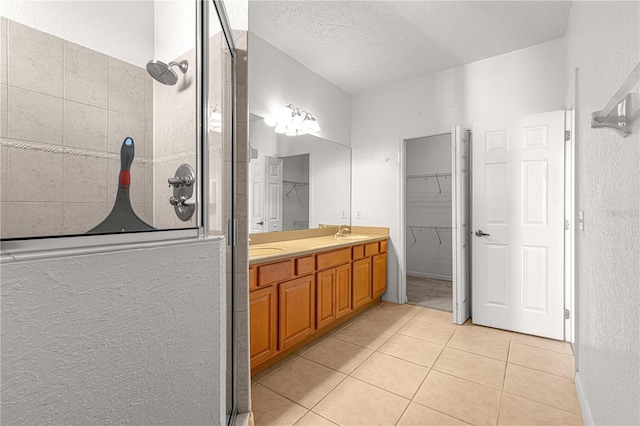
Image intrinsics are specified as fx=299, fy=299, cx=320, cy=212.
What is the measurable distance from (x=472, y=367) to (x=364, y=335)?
0.86m

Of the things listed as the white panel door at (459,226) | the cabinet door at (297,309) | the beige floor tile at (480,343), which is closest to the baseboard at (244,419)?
the cabinet door at (297,309)

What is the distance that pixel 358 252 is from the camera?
9.74ft

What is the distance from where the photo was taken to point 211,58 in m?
1.16

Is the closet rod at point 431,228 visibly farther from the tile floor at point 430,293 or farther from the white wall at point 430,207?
the tile floor at point 430,293

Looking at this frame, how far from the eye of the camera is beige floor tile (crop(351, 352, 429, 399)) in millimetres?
1831

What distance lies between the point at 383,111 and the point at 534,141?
1.62 m

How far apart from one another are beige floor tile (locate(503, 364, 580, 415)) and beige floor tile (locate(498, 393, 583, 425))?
57mm

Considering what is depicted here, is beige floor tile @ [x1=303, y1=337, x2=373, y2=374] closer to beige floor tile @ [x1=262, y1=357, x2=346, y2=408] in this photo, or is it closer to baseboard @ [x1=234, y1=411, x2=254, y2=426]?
beige floor tile @ [x1=262, y1=357, x2=346, y2=408]

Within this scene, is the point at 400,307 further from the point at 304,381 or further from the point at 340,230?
the point at 304,381

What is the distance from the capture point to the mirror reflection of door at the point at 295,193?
9.72ft

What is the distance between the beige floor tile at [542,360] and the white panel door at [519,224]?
306 millimetres

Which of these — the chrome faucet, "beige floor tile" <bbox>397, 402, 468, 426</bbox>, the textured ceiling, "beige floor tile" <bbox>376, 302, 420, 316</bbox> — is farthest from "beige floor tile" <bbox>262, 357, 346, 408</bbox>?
the textured ceiling

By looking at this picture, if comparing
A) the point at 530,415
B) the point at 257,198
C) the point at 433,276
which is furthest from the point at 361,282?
the point at 433,276

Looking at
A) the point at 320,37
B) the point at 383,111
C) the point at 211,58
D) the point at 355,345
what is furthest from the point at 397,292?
the point at 211,58
